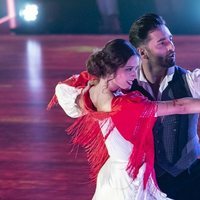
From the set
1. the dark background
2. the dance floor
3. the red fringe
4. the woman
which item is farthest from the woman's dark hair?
the dark background

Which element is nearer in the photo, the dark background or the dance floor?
the dance floor

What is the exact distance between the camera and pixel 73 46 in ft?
28.2

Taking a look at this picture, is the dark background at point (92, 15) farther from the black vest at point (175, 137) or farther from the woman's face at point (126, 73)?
the woman's face at point (126, 73)

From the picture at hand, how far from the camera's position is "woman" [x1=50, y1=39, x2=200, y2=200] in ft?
6.36

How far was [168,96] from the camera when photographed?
2287mm

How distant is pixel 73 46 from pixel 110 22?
4.51 feet

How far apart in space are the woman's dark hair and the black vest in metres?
0.31

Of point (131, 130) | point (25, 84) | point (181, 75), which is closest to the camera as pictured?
point (131, 130)

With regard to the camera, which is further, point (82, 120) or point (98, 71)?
point (82, 120)

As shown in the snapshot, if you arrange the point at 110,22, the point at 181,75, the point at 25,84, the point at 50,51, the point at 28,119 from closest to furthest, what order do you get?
the point at 181,75
the point at 28,119
the point at 25,84
the point at 50,51
the point at 110,22

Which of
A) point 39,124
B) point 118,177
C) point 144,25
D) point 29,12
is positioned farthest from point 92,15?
point 118,177

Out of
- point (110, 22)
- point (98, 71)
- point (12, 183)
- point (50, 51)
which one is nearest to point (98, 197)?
point (98, 71)

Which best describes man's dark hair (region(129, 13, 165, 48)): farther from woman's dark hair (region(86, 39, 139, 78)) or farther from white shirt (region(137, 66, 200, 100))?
woman's dark hair (region(86, 39, 139, 78))

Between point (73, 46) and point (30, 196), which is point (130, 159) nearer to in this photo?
point (30, 196)
